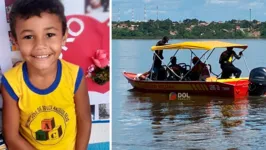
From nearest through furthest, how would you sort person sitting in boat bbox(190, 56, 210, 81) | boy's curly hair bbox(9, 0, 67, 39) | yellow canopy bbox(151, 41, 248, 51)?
boy's curly hair bbox(9, 0, 67, 39) < person sitting in boat bbox(190, 56, 210, 81) < yellow canopy bbox(151, 41, 248, 51)

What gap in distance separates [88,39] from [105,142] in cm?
37

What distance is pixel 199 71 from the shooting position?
12641 millimetres

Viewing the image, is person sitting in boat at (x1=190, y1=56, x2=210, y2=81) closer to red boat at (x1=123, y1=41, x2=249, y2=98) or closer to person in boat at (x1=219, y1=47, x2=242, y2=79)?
red boat at (x1=123, y1=41, x2=249, y2=98)

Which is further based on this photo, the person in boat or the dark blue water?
the person in boat

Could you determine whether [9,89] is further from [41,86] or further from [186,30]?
[186,30]

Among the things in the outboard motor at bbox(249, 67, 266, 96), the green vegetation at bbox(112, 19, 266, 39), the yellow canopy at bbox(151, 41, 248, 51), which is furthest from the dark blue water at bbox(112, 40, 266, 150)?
the green vegetation at bbox(112, 19, 266, 39)

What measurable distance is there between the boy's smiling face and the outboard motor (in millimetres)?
10904

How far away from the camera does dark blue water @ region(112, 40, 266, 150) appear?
28.5ft

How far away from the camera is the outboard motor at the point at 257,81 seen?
41.1ft

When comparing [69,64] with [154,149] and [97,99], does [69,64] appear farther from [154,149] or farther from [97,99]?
[154,149]

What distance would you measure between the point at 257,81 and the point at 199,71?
1.28 metres

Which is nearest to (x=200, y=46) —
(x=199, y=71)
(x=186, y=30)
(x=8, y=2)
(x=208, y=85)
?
(x=199, y=71)

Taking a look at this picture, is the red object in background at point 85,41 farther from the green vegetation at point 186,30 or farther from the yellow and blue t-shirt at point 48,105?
the green vegetation at point 186,30

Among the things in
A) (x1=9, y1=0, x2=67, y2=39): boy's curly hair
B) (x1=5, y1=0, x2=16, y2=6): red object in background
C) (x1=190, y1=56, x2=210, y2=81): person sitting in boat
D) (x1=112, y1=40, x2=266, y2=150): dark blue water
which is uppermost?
(x1=5, y1=0, x2=16, y2=6): red object in background
